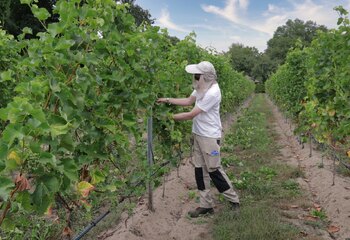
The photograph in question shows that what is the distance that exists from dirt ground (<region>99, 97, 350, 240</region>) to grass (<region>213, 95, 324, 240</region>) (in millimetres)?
234

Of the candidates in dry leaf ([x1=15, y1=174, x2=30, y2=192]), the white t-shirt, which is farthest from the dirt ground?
dry leaf ([x1=15, y1=174, x2=30, y2=192])

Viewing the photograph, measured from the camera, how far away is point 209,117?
15.4 ft

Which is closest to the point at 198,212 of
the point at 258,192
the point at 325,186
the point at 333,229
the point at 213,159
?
the point at 213,159

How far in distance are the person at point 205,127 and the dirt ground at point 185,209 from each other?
0.34 metres

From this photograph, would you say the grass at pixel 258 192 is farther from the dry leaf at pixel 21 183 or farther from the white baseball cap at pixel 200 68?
the dry leaf at pixel 21 183

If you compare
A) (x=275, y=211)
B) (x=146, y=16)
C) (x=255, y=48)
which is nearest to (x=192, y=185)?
(x=275, y=211)

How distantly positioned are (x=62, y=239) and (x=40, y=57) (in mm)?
2239

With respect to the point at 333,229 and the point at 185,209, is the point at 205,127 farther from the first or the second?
the point at 333,229

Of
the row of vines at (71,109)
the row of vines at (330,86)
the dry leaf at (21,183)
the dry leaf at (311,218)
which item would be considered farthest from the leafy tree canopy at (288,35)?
the dry leaf at (21,183)

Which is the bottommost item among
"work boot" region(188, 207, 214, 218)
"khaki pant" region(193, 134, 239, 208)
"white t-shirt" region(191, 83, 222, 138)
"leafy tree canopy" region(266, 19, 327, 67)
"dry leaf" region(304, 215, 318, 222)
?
"work boot" region(188, 207, 214, 218)

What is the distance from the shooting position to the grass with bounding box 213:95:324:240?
428 cm

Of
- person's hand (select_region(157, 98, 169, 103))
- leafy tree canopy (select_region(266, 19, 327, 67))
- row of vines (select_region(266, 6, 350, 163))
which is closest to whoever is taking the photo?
person's hand (select_region(157, 98, 169, 103))

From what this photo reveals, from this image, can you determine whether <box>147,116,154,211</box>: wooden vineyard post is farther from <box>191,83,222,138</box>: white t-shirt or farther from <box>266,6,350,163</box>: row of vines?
<box>266,6,350,163</box>: row of vines

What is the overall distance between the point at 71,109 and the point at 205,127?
2.65m
